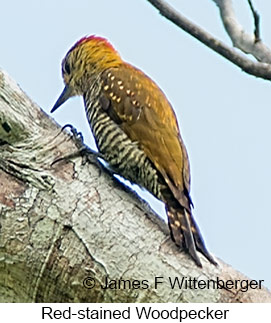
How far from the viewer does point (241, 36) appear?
317 cm

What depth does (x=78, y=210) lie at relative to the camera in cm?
303

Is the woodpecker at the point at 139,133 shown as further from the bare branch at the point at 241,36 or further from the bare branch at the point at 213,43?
the bare branch at the point at 213,43

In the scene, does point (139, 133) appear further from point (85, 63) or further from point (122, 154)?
point (85, 63)

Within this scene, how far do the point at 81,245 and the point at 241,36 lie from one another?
1.08m

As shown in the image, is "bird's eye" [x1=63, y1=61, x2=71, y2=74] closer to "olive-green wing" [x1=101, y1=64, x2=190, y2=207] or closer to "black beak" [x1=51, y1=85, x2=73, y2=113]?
"black beak" [x1=51, y1=85, x2=73, y2=113]

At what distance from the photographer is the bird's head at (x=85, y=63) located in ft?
15.6

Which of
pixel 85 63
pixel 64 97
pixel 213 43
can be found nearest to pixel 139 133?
pixel 85 63

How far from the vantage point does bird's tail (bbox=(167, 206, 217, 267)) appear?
297cm

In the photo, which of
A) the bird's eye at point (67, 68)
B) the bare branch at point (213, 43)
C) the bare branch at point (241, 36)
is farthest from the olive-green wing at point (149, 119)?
the bare branch at point (213, 43)

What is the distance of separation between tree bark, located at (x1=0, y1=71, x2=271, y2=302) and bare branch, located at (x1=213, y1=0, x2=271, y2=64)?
765 mm

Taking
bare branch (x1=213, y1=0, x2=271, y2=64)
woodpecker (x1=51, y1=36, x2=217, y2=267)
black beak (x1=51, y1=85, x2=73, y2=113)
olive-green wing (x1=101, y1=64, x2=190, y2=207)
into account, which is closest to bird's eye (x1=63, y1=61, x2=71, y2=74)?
black beak (x1=51, y1=85, x2=73, y2=113)

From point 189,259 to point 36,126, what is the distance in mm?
919

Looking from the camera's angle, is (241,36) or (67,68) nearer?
(241,36)
